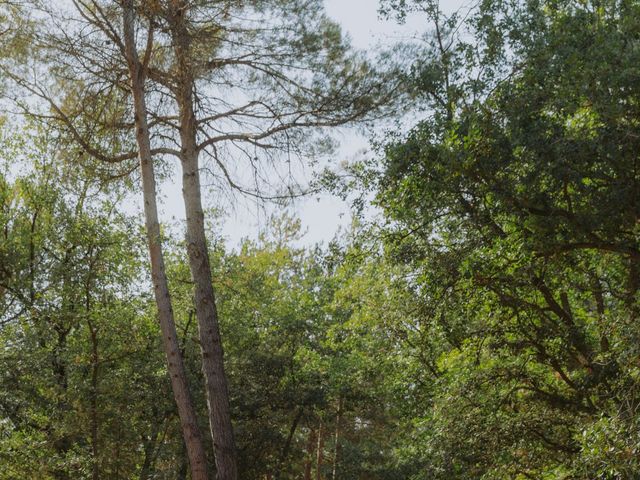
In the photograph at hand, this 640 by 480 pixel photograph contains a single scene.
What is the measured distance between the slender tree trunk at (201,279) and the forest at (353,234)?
3cm

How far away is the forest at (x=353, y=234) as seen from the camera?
6480mm

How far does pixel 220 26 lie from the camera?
955 centimetres

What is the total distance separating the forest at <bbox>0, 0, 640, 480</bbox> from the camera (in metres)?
6.48

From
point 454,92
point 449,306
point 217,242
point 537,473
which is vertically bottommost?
point 537,473

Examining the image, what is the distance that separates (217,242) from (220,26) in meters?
7.20

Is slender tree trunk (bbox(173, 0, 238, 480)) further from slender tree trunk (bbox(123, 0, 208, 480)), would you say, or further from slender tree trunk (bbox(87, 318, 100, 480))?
slender tree trunk (bbox(87, 318, 100, 480))

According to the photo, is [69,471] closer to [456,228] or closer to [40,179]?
[40,179]

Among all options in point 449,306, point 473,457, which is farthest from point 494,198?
point 473,457

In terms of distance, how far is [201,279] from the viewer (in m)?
9.14

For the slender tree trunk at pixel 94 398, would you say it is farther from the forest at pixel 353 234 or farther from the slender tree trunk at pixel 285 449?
the slender tree trunk at pixel 285 449

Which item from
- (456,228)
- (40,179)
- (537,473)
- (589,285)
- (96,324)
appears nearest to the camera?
(456,228)

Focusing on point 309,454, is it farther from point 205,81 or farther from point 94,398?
point 205,81

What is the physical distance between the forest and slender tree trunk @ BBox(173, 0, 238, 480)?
0.03m

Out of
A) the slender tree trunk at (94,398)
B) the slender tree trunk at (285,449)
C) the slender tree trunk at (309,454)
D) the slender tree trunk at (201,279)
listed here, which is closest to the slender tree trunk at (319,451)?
the slender tree trunk at (309,454)
